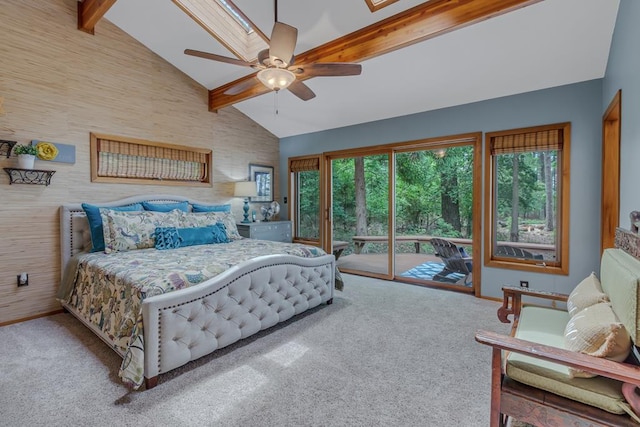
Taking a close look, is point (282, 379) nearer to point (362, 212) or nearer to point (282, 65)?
point (282, 65)

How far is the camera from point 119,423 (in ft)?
5.47

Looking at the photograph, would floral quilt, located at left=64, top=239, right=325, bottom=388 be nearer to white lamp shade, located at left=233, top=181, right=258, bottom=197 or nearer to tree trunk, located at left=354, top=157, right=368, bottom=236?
white lamp shade, located at left=233, top=181, right=258, bottom=197

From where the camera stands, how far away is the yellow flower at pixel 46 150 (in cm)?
317

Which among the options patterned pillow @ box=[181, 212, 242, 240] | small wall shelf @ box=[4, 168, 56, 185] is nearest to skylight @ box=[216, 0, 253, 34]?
patterned pillow @ box=[181, 212, 242, 240]

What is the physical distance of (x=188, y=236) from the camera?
3.63 meters

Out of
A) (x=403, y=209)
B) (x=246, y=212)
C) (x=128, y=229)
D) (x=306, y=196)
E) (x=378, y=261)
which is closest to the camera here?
(x=128, y=229)

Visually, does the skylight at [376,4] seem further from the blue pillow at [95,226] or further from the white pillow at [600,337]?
the blue pillow at [95,226]

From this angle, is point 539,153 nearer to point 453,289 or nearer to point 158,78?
point 453,289

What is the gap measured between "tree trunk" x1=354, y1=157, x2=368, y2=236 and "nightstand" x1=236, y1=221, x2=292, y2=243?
1324 mm

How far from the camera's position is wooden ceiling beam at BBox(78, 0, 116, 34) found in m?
3.16

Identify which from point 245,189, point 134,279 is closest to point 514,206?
point 245,189

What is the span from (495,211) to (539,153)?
81cm

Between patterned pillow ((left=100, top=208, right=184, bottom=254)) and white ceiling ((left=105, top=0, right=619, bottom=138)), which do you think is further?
patterned pillow ((left=100, top=208, right=184, bottom=254))

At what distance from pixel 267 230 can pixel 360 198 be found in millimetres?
1651
